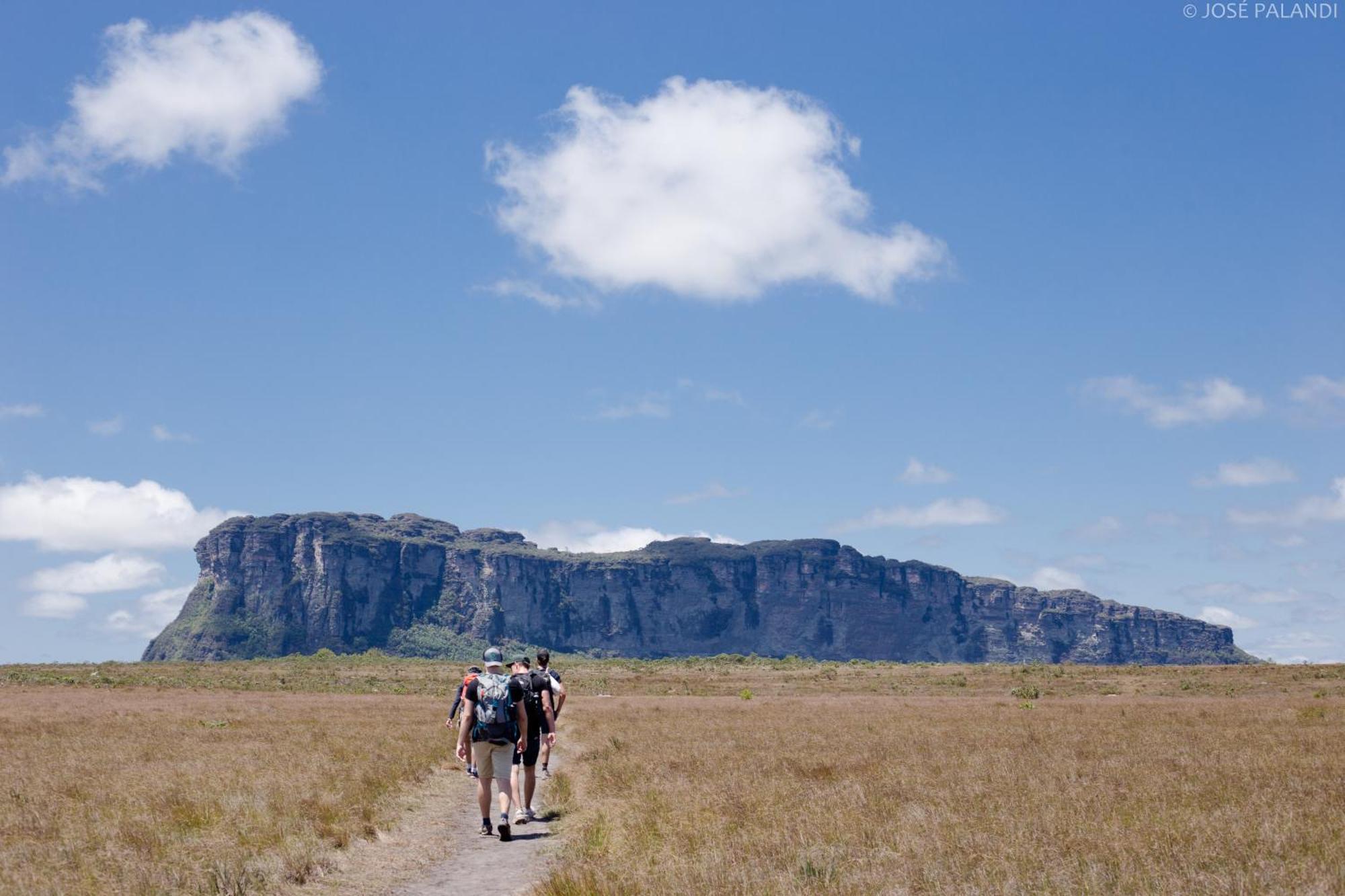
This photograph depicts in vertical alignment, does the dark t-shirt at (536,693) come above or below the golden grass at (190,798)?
above

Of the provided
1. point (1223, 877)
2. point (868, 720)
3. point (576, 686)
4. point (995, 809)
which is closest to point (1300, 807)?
point (995, 809)

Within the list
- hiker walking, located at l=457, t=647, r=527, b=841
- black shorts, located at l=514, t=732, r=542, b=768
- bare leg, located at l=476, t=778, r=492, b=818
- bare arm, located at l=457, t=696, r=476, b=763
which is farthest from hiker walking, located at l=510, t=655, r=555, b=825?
bare arm, located at l=457, t=696, r=476, b=763

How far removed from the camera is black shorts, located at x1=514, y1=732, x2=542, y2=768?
14.0 meters

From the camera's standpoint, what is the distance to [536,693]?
15.0 metres

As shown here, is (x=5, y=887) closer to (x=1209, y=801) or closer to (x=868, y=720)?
(x=1209, y=801)

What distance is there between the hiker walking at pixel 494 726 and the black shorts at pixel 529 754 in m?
0.36

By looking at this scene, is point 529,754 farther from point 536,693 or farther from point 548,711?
point 548,711

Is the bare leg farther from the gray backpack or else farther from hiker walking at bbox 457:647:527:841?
the gray backpack

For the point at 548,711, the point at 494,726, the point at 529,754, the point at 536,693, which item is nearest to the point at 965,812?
the point at 529,754

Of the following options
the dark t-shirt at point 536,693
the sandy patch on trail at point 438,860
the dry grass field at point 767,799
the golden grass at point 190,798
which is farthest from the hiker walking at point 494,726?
the golden grass at point 190,798

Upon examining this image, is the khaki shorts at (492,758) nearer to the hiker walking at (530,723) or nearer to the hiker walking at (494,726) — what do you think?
the hiker walking at (494,726)

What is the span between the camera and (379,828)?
1329 centimetres

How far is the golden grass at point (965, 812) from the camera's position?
8.90 metres

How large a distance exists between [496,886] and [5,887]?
446 cm
